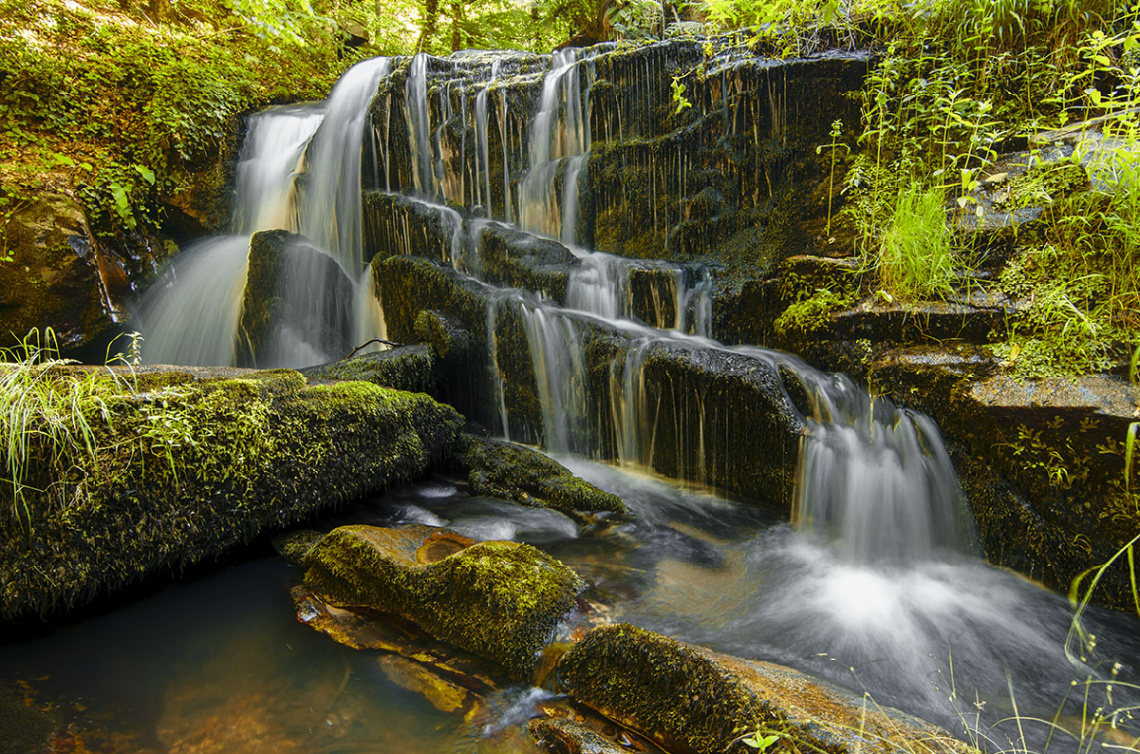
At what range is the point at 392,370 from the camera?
4.88 meters

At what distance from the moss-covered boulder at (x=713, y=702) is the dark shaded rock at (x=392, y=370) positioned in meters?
3.13

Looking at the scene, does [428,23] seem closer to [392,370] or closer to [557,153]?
[557,153]

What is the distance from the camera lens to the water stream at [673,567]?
2.46 meters

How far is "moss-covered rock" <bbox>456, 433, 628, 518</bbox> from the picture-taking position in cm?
426

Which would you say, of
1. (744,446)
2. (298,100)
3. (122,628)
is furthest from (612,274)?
(298,100)

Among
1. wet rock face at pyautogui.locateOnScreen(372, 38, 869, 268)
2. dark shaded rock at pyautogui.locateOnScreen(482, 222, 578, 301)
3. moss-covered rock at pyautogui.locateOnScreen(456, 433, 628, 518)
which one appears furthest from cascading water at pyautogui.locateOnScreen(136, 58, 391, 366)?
moss-covered rock at pyautogui.locateOnScreen(456, 433, 628, 518)

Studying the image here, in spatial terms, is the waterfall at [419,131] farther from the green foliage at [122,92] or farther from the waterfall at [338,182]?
the green foliage at [122,92]

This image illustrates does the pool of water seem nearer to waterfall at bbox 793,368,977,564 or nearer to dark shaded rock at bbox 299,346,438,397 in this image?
waterfall at bbox 793,368,977,564

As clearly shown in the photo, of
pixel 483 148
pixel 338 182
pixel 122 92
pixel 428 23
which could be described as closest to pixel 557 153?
pixel 483 148

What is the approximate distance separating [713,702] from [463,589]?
4.16ft

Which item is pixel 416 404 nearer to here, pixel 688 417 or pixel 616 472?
pixel 616 472

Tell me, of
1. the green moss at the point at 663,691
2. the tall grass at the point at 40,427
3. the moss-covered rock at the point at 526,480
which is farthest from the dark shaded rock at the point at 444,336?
the green moss at the point at 663,691

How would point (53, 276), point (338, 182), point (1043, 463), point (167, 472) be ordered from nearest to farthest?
1. point (167, 472)
2. point (1043, 463)
3. point (53, 276)
4. point (338, 182)

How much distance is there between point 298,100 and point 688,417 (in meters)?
9.77
